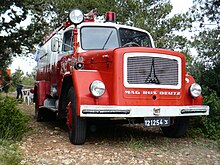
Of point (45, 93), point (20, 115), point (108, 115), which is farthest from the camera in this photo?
point (45, 93)

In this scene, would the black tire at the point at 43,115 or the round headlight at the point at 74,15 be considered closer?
the round headlight at the point at 74,15

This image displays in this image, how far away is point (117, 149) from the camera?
517cm

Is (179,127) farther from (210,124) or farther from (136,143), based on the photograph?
(136,143)

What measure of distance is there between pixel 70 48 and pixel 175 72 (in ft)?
7.51

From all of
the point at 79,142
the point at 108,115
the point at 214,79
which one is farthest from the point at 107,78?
the point at 214,79

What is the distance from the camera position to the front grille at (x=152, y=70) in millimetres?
5098

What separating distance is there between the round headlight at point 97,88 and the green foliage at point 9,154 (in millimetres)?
1429

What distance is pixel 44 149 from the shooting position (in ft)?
16.5

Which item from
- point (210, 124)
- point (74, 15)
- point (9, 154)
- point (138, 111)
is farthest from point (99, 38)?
point (9, 154)

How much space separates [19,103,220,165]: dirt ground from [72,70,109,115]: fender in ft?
2.39

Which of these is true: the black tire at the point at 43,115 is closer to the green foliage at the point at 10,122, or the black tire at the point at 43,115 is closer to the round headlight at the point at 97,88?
the green foliage at the point at 10,122

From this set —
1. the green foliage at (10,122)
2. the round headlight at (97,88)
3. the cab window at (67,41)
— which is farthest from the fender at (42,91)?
the round headlight at (97,88)

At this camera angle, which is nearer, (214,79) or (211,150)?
(211,150)

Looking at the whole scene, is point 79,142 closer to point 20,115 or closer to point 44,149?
point 44,149
